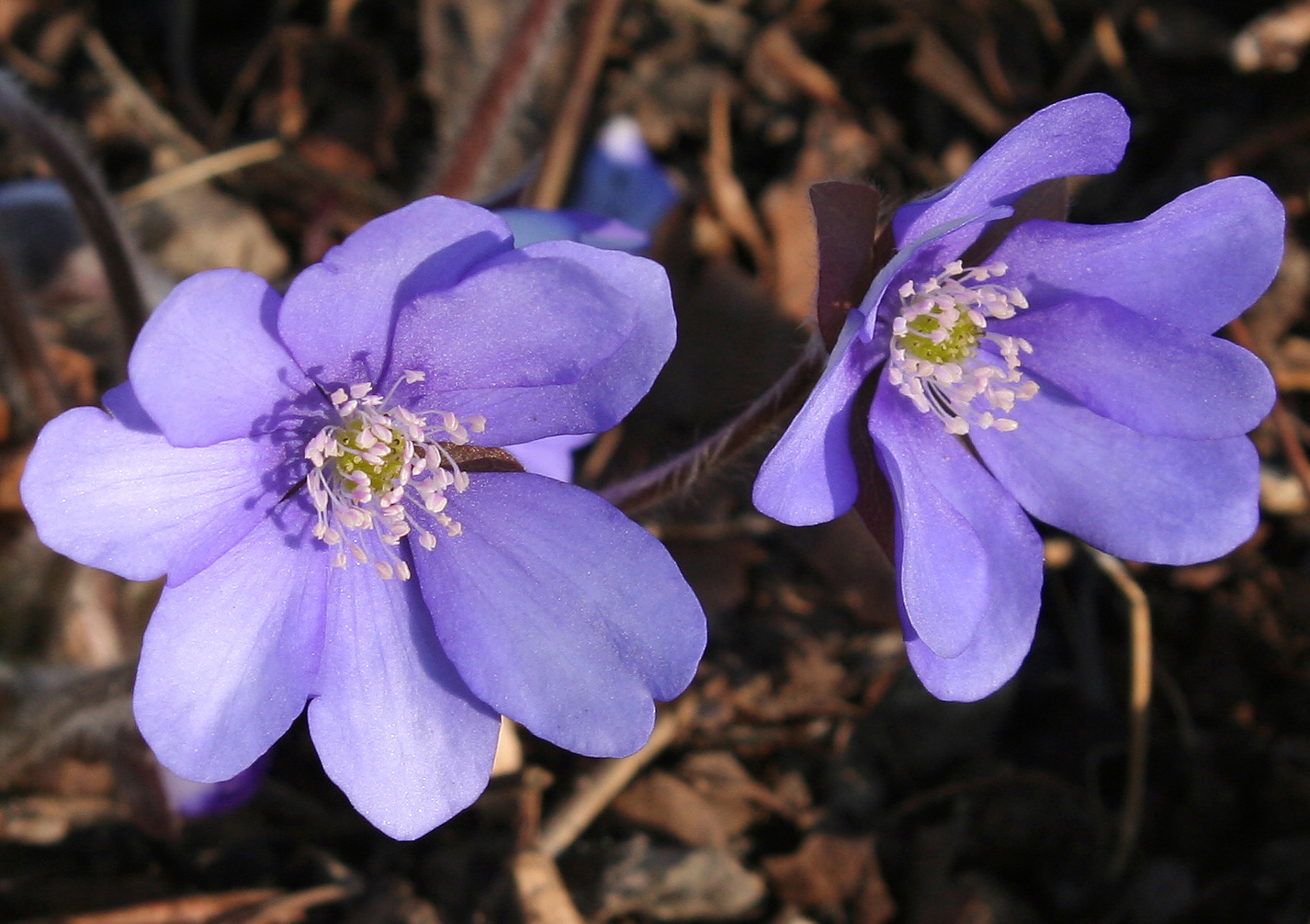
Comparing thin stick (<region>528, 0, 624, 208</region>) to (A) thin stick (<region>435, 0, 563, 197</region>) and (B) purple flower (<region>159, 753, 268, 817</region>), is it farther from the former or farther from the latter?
(B) purple flower (<region>159, 753, 268, 817</region>)

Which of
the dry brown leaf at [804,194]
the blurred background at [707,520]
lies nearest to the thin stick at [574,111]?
the blurred background at [707,520]

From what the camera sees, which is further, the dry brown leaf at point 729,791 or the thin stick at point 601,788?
the dry brown leaf at point 729,791

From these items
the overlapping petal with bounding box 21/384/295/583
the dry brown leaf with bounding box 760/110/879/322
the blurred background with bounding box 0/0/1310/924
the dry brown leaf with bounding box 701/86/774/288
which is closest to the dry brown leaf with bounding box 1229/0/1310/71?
the blurred background with bounding box 0/0/1310/924

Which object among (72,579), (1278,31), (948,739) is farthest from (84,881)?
(1278,31)

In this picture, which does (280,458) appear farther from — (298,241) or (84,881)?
(298,241)

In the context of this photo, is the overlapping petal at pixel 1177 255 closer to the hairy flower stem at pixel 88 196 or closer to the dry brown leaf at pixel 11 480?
the hairy flower stem at pixel 88 196

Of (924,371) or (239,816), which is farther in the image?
(239,816)
